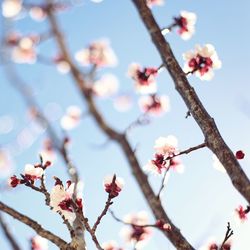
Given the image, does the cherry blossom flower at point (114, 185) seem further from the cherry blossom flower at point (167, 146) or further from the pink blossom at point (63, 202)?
the cherry blossom flower at point (167, 146)

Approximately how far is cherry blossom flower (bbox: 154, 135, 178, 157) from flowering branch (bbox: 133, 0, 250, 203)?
1189 mm

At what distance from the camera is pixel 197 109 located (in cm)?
349

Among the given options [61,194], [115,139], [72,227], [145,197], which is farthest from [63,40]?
[72,227]

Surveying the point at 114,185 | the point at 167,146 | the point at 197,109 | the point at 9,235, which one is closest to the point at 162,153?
the point at 167,146

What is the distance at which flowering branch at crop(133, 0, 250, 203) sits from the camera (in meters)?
3.01

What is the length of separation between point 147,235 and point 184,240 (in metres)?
2.15

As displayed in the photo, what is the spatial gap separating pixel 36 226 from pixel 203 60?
2.79 meters

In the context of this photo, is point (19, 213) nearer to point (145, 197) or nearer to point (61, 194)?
point (61, 194)

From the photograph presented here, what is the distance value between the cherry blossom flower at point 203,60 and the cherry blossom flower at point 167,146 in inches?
33.5

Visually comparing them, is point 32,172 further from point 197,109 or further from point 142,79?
point 197,109

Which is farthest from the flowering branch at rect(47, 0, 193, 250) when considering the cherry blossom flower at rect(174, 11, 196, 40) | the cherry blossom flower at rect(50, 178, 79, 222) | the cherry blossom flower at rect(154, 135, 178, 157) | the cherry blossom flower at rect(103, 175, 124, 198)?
the cherry blossom flower at rect(174, 11, 196, 40)

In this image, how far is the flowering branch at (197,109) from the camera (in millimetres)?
3012

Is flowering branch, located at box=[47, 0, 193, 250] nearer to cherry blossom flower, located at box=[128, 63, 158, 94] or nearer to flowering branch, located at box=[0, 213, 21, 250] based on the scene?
flowering branch, located at box=[0, 213, 21, 250]

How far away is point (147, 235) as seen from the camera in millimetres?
5254
